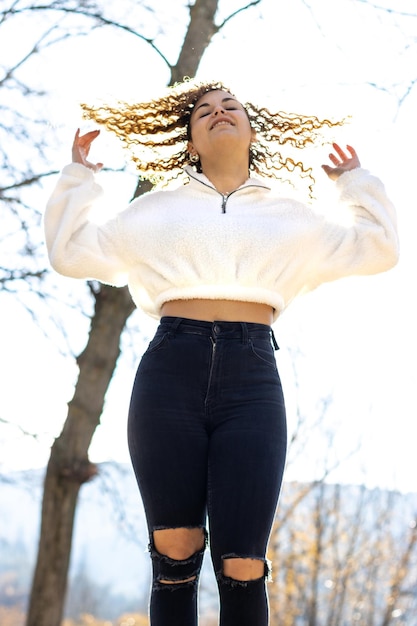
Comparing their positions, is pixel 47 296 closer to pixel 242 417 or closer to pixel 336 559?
pixel 242 417

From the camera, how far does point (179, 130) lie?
11.7ft

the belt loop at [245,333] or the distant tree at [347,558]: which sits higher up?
the distant tree at [347,558]

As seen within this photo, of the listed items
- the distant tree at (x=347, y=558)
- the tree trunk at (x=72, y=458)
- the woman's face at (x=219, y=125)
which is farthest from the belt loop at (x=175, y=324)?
the distant tree at (x=347, y=558)

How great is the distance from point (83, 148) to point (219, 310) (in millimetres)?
801

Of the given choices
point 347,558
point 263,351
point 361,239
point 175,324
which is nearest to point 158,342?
point 175,324

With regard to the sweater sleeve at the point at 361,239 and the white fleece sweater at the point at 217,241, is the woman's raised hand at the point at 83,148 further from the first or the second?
the sweater sleeve at the point at 361,239

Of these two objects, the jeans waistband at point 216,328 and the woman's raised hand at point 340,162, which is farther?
the woman's raised hand at point 340,162

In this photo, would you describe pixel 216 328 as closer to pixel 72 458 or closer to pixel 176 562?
pixel 176 562

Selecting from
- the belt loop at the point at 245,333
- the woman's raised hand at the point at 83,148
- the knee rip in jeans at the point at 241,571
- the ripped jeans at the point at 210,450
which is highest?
the woman's raised hand at the point at 83,148

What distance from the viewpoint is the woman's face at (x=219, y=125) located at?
321 centimetres

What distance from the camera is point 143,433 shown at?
9.37 feet

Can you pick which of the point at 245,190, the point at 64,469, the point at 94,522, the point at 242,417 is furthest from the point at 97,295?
the point at 94,522

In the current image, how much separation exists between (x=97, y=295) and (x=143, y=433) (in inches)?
145

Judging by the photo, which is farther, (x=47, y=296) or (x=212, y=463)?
(x=47, y=296)
